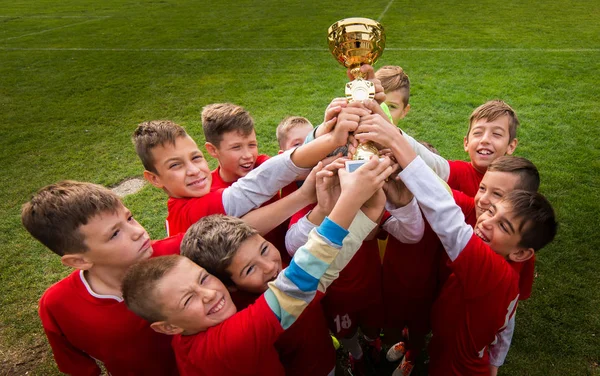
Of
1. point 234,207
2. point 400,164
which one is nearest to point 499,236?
point 400,164

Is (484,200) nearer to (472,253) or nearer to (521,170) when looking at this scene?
(521,170)

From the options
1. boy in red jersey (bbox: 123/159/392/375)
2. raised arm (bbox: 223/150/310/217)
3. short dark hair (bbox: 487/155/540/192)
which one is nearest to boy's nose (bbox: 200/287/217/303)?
boy in red jersey (bbox: 123/159/392/375)

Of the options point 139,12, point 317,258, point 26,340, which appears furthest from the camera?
point 139,12

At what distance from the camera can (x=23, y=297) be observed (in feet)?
11.5

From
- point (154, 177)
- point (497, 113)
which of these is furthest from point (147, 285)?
point (497, 113)

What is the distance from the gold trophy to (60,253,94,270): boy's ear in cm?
139

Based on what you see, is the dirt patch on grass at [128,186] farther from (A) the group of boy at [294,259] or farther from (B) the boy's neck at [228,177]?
(A) the group of boy at [294,259]

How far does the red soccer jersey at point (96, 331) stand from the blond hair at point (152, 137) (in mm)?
613

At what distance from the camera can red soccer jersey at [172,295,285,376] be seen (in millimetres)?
1463

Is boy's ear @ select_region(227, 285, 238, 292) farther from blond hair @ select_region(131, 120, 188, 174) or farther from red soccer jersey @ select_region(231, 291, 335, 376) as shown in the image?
blond hair @ select_region(131, 120, 188, 174)

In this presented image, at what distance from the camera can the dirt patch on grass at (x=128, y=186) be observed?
4984mm

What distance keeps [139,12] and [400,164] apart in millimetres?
19658

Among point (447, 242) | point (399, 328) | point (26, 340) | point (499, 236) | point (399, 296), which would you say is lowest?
point (26, 340)

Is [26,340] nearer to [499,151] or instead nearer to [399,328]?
[399,328]
